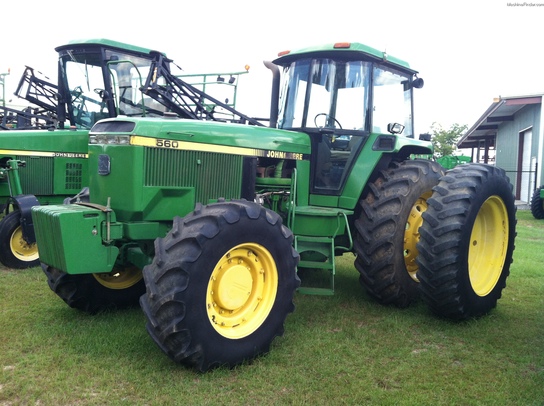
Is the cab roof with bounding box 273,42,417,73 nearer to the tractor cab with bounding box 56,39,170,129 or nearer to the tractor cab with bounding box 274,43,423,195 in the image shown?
the tractor cab with bounding box 274,43,423,195

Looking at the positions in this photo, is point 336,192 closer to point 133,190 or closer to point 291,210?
point 291,210

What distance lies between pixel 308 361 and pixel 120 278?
2.00 m

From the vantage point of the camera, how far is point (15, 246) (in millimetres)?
6648

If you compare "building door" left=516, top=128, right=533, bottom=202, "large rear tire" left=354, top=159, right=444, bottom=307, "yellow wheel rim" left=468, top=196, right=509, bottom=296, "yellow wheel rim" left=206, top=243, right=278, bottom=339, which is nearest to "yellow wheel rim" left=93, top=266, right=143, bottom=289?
"yellow wheel rim" left=206, top=243, right=278, bottom=339

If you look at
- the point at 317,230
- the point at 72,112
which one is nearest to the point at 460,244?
the point at 317,230

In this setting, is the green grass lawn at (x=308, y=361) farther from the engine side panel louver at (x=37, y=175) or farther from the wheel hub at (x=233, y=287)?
the engine side panel louver at (x=37, y=175)

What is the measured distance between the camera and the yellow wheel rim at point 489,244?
5.04 meters

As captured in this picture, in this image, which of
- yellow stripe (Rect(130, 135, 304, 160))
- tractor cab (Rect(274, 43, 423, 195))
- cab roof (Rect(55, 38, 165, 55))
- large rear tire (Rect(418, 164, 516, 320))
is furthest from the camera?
cab roof (Rect(55, 38, 165, 55))

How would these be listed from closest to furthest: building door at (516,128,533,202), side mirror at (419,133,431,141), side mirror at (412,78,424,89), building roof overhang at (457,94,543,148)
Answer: side mirror at (412,78,424,89) < side mirror at (419,133,431,141) < building roof overhang at (457,94,543,148) < building door at (516,128,533,202)

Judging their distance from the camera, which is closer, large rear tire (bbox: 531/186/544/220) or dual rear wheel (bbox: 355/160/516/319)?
dual rear wheel (bbox: 355/160/516/319)

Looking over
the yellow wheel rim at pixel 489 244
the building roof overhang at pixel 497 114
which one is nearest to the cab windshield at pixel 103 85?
the yellow wheel rim at pixel 489 244

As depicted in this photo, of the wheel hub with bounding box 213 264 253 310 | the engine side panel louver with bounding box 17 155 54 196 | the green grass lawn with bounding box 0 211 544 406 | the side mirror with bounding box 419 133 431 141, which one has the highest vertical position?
the side mirror with bounding box 419 133 431 141

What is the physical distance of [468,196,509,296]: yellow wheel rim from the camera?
504 centimetres

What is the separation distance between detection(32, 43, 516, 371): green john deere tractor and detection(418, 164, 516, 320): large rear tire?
0.05 feet
